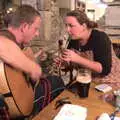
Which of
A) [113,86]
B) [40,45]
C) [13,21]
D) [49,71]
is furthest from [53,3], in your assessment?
[113,86]

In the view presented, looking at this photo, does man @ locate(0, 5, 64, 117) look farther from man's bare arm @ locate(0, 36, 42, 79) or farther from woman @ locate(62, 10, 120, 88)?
woman @ locate(62, 10, 120, 88)

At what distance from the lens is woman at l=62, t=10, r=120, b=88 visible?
1.80m

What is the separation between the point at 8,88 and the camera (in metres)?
1.55

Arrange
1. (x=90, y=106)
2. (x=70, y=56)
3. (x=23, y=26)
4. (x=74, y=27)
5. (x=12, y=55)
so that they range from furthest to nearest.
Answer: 1. (x=74, y=27)
2. (x=23, y=26)
3. (x=70, y=56)
4. (x=12, y=55)
5. (x=90, y=106)

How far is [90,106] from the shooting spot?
1437 millimetres

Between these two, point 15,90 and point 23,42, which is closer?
point 15,90

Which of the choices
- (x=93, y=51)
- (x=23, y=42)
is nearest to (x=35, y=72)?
(x=23, y=42)

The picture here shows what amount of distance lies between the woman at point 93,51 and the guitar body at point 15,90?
329 millimetres

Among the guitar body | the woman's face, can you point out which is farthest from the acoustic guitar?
A: the woman's face

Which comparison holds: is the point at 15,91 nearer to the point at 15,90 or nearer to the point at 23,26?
the point at 15,90

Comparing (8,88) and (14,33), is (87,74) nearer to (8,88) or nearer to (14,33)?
(8,88)

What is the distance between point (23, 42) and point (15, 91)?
18.8 inches

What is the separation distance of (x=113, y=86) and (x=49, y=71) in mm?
1493

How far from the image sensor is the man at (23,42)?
1.54 metres
